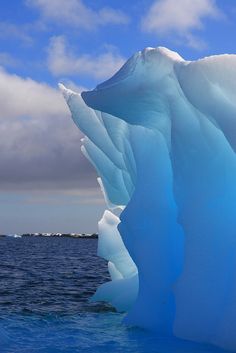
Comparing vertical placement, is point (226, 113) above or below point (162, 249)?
above

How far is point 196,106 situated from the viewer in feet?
33.5

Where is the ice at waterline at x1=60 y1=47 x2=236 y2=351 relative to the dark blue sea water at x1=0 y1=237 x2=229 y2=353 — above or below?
above

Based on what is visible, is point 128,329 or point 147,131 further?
point 147,131

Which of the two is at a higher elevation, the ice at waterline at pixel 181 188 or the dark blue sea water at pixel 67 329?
the ice at waterline at pixel 181 188

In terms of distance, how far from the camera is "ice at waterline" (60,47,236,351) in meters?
10.0

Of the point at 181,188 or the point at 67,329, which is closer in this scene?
the point at 181,188

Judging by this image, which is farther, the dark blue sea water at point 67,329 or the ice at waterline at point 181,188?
the ice at waterline at point 181,188

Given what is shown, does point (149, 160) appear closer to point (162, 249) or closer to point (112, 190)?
point (162, 249)

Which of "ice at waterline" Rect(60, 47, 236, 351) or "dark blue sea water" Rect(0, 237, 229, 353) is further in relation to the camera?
"ice at waterline" Rect(60, 47, 236, 351)

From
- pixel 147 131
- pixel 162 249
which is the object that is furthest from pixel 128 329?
pixel 147 131

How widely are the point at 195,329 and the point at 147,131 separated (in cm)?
445

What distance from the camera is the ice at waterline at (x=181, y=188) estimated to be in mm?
10000

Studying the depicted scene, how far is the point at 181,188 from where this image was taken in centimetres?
1113

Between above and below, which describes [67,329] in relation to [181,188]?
below
